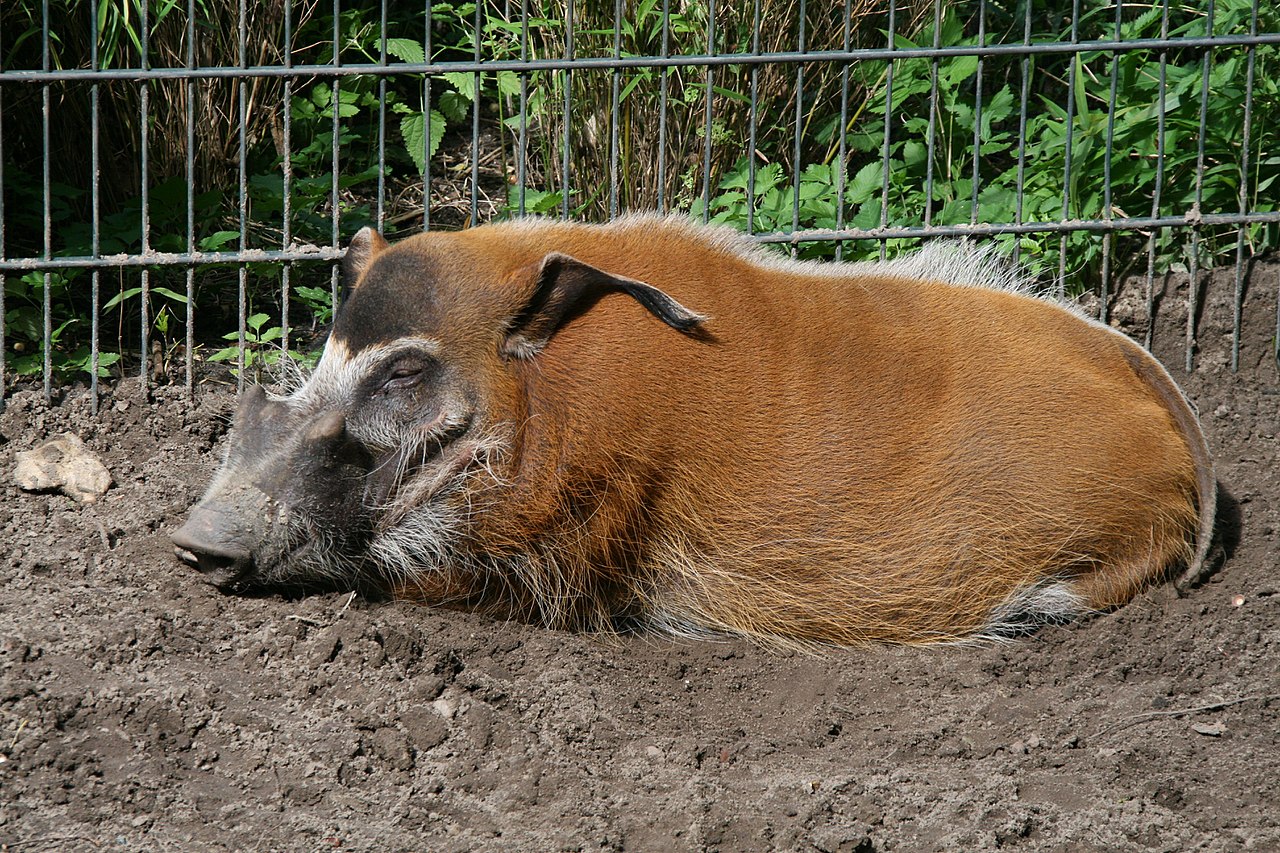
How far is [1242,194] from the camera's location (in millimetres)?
4848

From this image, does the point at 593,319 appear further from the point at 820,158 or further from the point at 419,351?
the point at 820,158

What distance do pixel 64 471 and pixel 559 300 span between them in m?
1.84

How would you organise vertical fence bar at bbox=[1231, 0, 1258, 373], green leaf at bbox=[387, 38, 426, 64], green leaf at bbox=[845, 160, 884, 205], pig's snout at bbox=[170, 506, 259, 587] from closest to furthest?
1. pig's snout at bbox=[170, 506, 259, 587]
2. vertical fence bar at bbox=[1231, 0, 1258, 373]
3. green leaf at bbox=[845, 160, 884, 205]
4. green leaf at bbox=[387, 38, 426, 64]

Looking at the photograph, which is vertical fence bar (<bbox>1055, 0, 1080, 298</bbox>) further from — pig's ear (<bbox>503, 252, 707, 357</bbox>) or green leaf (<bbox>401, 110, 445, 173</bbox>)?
green leaf (<bbox>401, 110, 445, 173</bbox>)

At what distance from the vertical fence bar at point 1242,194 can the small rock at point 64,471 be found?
412 cm

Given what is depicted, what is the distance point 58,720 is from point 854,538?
2.10m

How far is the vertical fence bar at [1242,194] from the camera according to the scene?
4.70 m

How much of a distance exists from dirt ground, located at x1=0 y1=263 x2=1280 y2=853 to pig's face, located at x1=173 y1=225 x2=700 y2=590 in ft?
0.66

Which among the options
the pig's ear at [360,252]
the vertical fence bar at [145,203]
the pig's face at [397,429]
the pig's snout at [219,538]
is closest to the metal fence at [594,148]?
the vertical fence bar at [145,203]

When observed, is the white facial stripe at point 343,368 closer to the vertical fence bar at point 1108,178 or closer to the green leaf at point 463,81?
the green leaf at point 463,81

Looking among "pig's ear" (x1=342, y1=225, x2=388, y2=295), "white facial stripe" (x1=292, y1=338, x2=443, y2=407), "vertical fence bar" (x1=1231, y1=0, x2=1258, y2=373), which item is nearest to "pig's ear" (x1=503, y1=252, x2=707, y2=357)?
"white facial stripe" (x1=292, y1=338, x2=443, y2=407)

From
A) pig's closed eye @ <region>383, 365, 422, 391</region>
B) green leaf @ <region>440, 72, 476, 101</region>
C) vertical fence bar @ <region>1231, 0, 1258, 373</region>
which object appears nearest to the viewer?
pig's closed eye @ <region>383, 365, 422, 391</region>

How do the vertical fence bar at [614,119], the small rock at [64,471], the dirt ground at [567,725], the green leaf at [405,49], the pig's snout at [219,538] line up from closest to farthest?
the dirt ground at [567,725]
the pig's snout at [219,538]
the small rock at [64,471]
the vertical fence bar at [614,119]
the green leaf at [405,49]

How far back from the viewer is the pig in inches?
134
